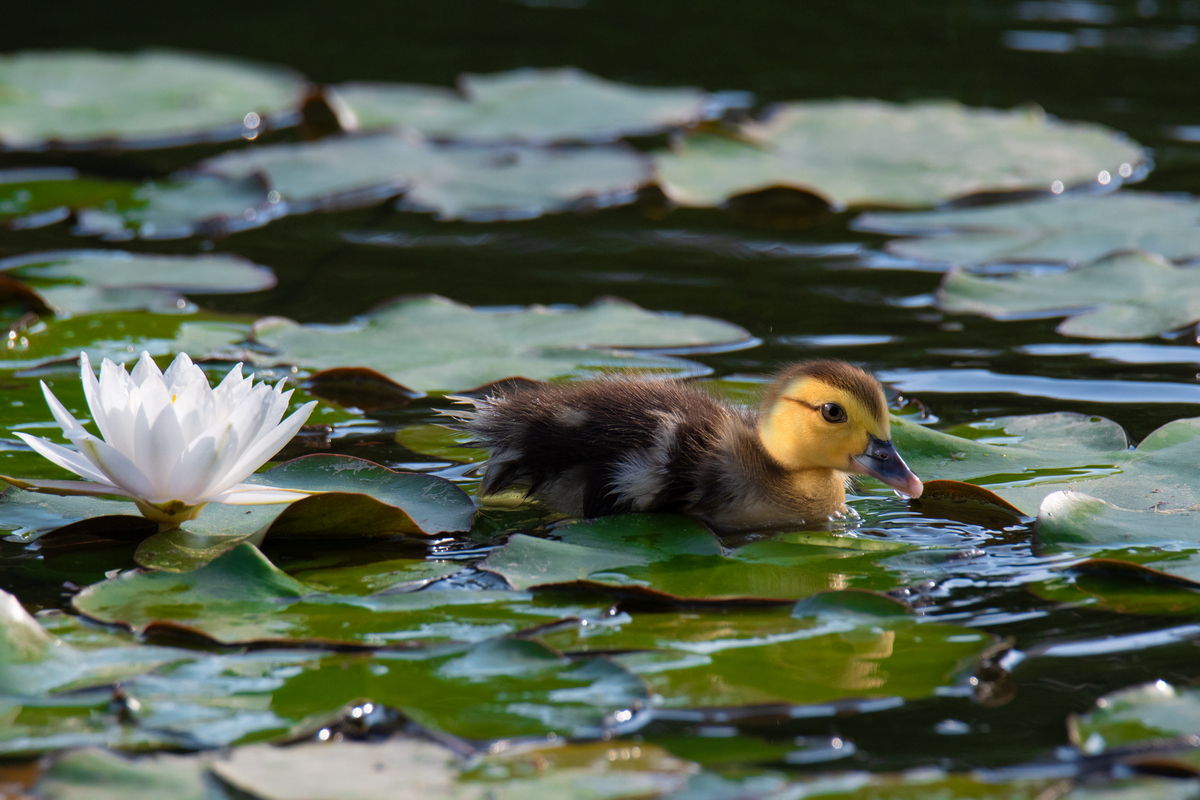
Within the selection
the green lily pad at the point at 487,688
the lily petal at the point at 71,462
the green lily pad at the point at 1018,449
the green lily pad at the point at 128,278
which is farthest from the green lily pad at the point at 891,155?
the green lily pad at the point at 487,688

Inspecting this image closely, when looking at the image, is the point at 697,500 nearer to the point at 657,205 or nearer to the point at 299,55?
the point at 657,205

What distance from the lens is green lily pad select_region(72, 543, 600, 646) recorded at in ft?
8.44

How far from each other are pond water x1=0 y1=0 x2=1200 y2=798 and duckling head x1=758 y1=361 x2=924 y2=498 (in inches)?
6.3

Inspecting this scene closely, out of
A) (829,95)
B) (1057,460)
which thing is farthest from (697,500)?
(829,95)

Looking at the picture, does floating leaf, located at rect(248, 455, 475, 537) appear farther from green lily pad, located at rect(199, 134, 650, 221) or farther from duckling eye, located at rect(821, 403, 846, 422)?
green lily pad, located at rect(199, 134, 650, 221)

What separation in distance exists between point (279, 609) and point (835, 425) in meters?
1.42

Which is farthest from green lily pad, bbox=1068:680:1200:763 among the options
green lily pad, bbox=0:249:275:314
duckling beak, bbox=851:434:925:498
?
green lily pad, bbox=0:249:275:314

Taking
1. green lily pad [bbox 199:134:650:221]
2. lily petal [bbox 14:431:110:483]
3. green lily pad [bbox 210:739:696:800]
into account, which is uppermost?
green lily pad [bbox 199:134:650:221]

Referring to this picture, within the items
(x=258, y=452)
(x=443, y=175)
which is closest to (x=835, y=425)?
(x=258, y=452)

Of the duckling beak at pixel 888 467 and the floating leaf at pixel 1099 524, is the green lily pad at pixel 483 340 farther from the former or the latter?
the floating leaf at pixel 1099 524

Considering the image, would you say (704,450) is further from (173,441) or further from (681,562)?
(173,441)

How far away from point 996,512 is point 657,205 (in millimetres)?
3831

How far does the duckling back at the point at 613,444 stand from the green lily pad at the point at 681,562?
5.2 inches

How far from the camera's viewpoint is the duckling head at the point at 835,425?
3264 mm
